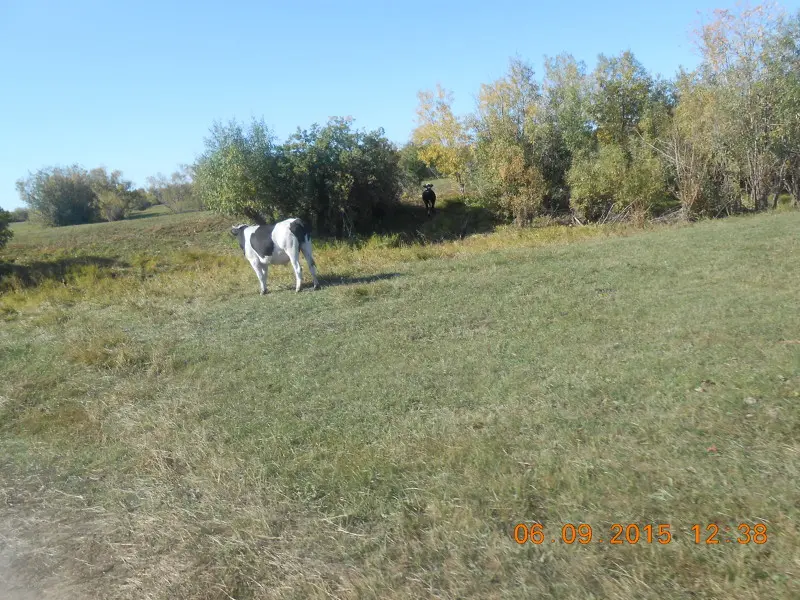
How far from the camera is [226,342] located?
8430 mm

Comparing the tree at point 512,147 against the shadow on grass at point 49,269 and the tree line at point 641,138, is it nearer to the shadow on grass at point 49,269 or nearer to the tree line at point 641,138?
the tree line at point 641,138

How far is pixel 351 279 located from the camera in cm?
1317

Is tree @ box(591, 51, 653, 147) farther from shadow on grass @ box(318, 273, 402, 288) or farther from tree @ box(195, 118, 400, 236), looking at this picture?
shadow on grass @ box(318, 273, 402, 288)

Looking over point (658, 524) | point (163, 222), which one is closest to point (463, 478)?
point (658, 524)

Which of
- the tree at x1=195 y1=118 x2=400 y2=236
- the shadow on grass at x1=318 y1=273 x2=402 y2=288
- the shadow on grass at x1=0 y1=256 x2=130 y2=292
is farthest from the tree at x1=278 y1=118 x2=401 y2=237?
the shadow on grass at x1=318 y1=273 x2=402 y2=288

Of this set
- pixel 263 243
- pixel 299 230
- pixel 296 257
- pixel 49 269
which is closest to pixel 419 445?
pixel 296 257

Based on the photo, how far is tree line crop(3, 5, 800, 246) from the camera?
2317cm

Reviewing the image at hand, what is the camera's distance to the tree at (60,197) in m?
38.3

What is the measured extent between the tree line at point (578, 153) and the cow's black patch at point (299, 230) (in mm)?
15750

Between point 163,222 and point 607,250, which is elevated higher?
point 163,222

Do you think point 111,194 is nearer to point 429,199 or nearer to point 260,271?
point 429,199

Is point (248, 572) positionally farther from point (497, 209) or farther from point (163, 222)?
point (163, 222)

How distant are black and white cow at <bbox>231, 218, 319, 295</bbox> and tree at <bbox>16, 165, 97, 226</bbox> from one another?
33.7 m

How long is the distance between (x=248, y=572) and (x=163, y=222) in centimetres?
3100
